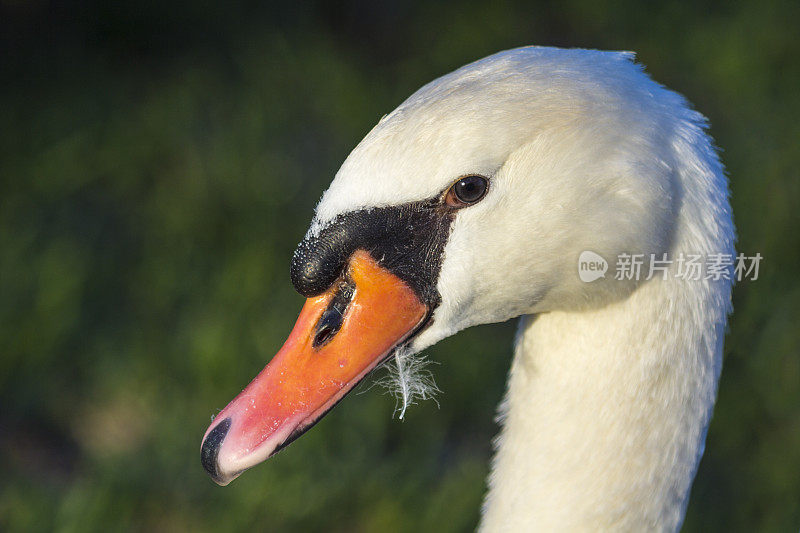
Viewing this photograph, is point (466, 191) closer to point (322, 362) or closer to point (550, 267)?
point (550, 267)

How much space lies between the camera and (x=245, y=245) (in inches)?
161

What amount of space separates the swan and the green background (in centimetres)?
132

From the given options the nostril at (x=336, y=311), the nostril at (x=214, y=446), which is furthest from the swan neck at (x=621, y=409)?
the nostril at (x=214, y=446)

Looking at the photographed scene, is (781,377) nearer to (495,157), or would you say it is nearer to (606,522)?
(606,522)

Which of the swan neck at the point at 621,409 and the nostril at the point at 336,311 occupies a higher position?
the nostril at the point at 336,311

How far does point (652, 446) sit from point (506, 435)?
1.07ft

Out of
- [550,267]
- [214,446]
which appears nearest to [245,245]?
[214,446]

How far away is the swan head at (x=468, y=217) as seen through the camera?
161cm

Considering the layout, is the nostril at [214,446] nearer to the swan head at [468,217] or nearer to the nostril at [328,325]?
the swan head at [468,217]

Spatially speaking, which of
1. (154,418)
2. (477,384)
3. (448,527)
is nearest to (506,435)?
(448,527)

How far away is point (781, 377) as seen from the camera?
352cm

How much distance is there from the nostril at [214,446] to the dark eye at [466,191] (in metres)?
0.59

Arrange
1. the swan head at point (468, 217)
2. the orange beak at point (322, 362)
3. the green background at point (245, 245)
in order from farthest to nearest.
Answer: the green background at point (245, 245), the orange beak at point (322, 362), the swan head at point (468, 217)

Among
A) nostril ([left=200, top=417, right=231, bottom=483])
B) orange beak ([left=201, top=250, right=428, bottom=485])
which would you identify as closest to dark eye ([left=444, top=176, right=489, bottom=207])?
orange beak ([left=201, top=250, right=428, bottom=485])
